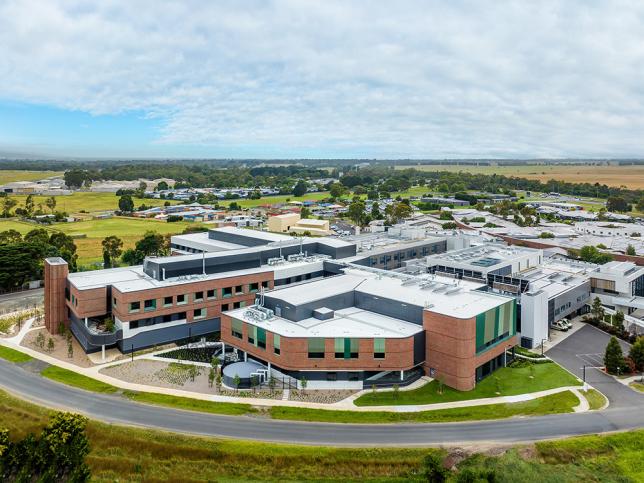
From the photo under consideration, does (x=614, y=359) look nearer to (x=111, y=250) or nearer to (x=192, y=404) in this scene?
(x=192, y=404)

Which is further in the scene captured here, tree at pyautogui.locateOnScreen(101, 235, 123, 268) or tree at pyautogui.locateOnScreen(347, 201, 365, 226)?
tree at pyautogui.locateOnScreen(347, 201, 365, 226)

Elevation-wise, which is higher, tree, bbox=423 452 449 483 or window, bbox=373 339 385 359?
window, bbox=373 339 385 359

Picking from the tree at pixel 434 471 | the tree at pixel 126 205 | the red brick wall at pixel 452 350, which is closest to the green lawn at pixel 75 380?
the tree at pixel 434 471

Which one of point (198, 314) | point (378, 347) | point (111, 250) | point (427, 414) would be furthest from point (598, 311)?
point (111, 250)

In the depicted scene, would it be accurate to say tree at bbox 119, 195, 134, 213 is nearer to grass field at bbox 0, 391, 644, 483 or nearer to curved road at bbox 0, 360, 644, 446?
curved road at bbox 0, 360, 644, 446

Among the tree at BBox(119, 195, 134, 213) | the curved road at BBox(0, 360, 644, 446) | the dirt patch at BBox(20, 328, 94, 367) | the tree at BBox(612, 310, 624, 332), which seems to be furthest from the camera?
the tree at BBox(119, 195, 134, 213)

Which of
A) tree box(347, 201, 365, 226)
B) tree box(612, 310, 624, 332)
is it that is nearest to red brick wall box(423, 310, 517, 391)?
tree box(612, 310, 624, 332)
